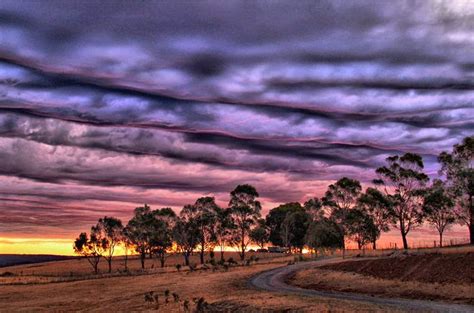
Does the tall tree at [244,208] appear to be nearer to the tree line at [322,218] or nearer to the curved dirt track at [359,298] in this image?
the tree line at [322,218]

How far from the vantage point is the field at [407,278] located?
4223cm

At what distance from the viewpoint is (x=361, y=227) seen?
113438 millimetres

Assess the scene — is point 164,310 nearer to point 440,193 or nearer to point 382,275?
point 382,275

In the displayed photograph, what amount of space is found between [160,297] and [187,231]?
80909 mm

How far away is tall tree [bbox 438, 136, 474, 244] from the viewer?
91250mm

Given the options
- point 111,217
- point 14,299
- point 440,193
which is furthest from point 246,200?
point 14,299

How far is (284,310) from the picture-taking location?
124ft

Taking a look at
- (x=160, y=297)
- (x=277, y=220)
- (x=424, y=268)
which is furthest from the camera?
(x=277, y=220)

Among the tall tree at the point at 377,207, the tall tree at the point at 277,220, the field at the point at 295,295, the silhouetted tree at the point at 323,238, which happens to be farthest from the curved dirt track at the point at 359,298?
the tall tree at the point at 277,220

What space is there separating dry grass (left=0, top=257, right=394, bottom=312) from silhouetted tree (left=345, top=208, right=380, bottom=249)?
44.7 m

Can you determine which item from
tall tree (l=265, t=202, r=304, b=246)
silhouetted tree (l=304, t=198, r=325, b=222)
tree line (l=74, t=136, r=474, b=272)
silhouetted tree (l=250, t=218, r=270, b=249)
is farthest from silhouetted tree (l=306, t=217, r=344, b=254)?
tall tree (l=265, t=202, r=304, b=246)

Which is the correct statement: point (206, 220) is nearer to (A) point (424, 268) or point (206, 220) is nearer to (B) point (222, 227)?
(B) point (222, 227)

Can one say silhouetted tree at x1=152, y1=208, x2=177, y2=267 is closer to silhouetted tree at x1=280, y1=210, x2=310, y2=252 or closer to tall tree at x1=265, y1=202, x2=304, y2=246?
silhouetted tree at x1=280, y1=210, x2=310, y2=252

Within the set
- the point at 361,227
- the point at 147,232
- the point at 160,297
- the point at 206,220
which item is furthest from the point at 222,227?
the point at 160,297
